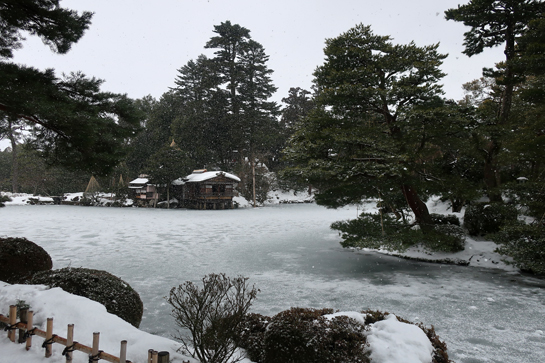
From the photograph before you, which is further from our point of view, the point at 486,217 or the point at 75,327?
the point at 486,217

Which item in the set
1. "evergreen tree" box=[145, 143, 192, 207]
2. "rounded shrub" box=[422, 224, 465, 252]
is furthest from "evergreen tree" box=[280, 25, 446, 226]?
"evergreen tree" box=[145, 143, 192, 207]

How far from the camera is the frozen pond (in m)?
5.25

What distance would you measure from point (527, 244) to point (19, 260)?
11333 millimetres

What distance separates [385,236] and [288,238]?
19.2 ft

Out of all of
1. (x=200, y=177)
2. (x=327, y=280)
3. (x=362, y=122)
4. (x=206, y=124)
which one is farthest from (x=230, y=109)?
(x=327, y=280)

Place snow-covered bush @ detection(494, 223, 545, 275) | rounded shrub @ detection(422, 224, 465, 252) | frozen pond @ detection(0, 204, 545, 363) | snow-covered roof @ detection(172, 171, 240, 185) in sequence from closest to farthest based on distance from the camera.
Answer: frozen pond @ detection(0, 204, 545, 363) → snow-covered bush @ detection(494, 223, 545, 275) → rounded shrub @ detection(422, 224, 465, 252) → snow-covered roof @ detection(172, 171, 240, 185)

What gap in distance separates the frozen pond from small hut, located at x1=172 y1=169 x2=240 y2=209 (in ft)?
50.9

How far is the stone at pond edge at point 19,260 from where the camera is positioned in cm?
582

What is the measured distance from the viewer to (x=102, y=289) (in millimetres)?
4379

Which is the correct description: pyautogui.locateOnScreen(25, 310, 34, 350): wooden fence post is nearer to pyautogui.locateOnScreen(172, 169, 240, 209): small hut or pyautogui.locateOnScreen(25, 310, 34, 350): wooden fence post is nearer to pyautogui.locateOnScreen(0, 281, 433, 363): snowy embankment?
pyautogui.locateOnScreen(0, 281, 433, 363): snowy embankment

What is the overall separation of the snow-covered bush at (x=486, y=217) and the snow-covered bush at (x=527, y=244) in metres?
1.99

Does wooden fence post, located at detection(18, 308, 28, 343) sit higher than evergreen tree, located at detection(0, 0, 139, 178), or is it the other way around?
evergreen tree, located at detection(0, 0, 139, 178)

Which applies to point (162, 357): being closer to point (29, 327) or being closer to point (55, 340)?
point (55, 340)

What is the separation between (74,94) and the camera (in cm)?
680
